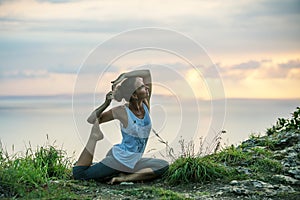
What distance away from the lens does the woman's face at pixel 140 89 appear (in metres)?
8.28

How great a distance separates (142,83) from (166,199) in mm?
1815

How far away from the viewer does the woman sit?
27.3 ft

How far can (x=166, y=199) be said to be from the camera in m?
7.23

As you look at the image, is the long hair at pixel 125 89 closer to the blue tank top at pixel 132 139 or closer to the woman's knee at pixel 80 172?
the blue tank top at pixel 132 139

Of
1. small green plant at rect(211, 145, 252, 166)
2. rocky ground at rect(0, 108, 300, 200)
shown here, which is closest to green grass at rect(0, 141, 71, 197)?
rocky ground at rect(0, 108, 300, 200)

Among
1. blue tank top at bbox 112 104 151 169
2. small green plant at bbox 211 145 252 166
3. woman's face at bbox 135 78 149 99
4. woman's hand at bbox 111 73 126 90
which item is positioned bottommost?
small green plant at bbox 211 145 252 166

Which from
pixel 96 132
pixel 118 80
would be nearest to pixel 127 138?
pixel 96 132

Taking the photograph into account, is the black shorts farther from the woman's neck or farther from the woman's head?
the woman's head

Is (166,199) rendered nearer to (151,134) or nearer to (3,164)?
(151,134)

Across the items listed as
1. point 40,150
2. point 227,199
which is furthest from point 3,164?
point 227,199

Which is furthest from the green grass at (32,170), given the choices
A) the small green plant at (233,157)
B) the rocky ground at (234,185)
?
the small green plant at (233,157)

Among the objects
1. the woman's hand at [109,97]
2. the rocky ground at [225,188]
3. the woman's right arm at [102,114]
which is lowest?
the rocky ground at [225,188]

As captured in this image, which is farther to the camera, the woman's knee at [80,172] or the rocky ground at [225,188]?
the woman's knee at [80,172]

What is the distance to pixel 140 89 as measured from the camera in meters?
8.29
